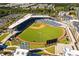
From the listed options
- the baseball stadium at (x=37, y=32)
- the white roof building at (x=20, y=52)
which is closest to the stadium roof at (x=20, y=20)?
the baseball stadium at (x=37, y=32)

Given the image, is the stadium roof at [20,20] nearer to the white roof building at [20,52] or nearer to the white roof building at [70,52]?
the white roof building at [20,52]

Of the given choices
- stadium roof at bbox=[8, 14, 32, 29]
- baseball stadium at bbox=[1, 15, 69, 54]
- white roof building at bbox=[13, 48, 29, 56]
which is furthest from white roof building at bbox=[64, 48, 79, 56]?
stadium roof at bbox=[8, 14, 32, 29]

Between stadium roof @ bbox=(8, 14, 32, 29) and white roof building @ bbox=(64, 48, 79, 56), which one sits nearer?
white roof building @ bbox=(64, 48, 79, 56)

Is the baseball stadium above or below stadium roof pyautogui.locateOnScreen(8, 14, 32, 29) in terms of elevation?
below

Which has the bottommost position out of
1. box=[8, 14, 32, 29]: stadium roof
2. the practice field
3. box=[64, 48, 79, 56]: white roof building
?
box=[64, 48, 79, 56]: white roof building

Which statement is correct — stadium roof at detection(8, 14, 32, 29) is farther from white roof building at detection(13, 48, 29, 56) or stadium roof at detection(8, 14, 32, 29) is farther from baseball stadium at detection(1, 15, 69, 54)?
white roof building at detection(13, 48, 29, 56)

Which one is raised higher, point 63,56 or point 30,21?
point 30,21

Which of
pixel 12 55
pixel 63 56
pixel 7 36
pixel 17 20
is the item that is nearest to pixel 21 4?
pixel 17 20

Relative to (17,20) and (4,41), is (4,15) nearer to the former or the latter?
(17,20)

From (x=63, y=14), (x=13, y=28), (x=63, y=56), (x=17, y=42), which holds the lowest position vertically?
(x=63, y=56)
